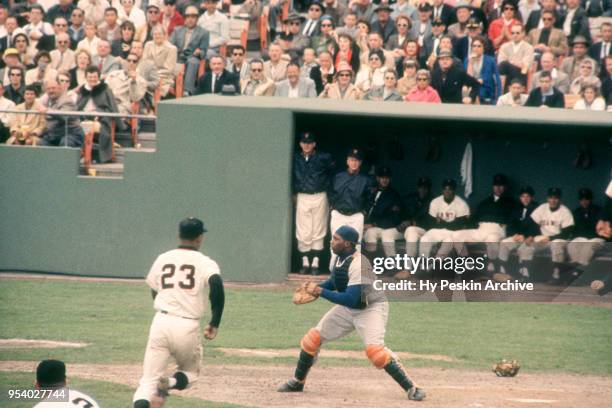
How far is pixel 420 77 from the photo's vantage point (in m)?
17.7

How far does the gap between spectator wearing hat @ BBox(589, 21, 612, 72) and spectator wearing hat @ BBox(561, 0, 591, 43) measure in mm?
514

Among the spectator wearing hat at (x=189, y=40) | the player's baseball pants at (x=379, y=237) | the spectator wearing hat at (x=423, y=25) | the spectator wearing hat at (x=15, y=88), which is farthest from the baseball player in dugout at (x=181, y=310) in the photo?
the spectator wearing hat at (x=423, y=25)

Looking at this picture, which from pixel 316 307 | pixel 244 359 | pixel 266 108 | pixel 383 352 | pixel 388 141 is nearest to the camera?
pixel 383 352

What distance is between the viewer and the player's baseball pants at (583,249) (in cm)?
1672

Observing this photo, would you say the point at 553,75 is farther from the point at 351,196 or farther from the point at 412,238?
the point at 351,196

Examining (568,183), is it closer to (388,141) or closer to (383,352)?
(388,141)

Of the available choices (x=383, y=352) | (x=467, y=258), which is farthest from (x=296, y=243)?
(x=383, y=352)

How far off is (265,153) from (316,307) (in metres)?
2.44

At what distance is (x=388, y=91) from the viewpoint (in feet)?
58.6

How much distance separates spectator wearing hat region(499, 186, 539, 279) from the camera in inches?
663

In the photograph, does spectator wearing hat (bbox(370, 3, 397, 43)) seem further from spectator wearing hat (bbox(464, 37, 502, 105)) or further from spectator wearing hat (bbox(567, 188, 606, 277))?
spectator wearing hat (bbox(567, 188, 606, 277))

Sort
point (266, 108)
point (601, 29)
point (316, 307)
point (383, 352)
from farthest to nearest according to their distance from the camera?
point (601, 29) < point (266, 108) < point (316, 307) < point (383, 352)

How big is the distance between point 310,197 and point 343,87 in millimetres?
1992

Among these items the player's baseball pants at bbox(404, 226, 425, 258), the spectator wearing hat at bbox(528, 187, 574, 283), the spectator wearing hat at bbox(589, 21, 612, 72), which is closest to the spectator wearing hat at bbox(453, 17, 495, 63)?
the spectator wearing hat at bbox(589, 21, 612, 72)
